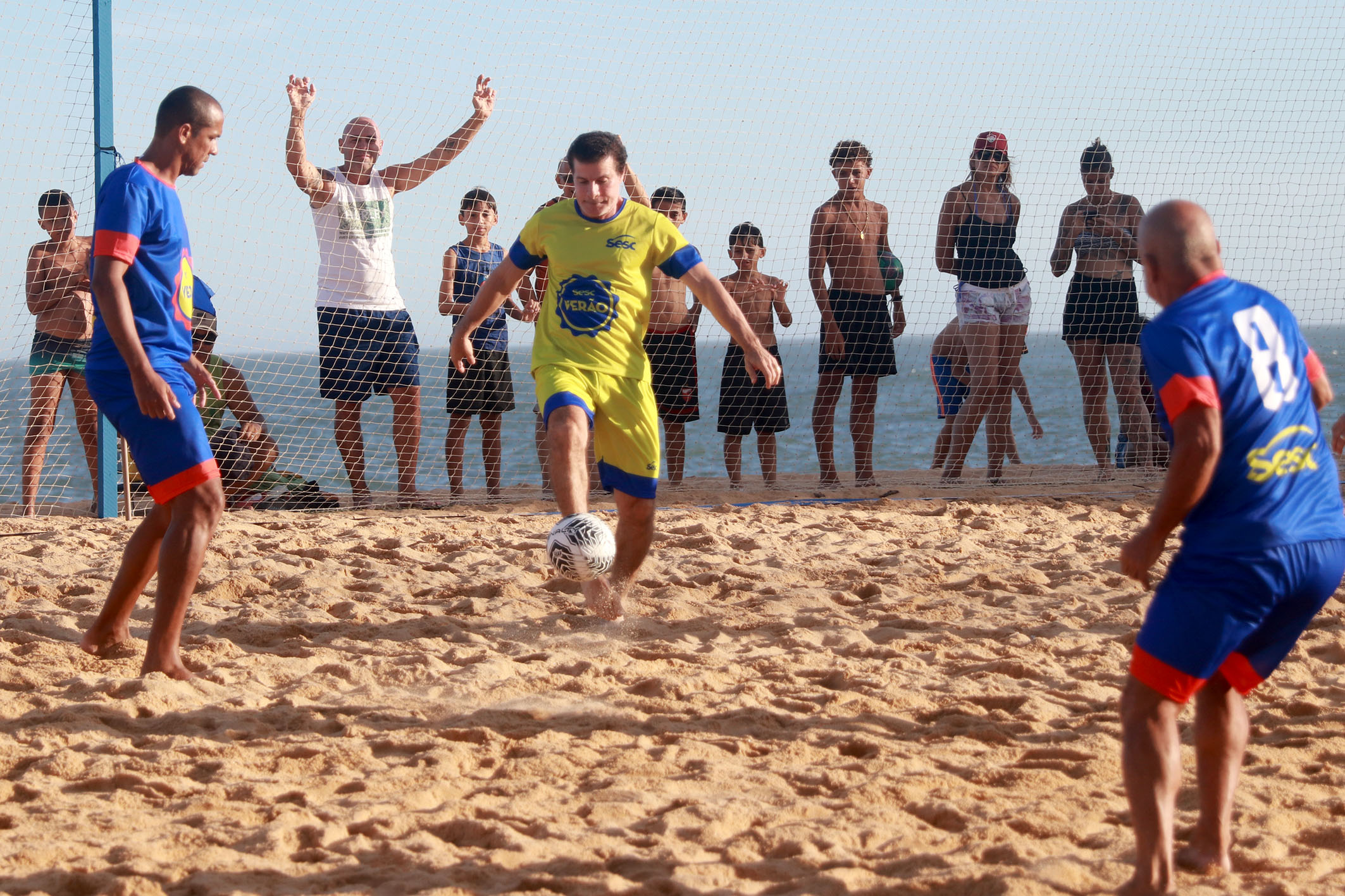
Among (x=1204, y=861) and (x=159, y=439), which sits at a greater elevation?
(x=159, y=439)

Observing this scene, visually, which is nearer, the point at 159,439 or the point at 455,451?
the point at 159,439

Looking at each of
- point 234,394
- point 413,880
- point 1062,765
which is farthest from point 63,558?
point 1062,765

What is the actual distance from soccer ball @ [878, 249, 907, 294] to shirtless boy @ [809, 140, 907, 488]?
35 mm

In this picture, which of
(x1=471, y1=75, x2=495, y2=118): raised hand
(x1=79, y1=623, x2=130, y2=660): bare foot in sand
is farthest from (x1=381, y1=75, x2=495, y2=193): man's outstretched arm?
(x1=79, y1=623, x2=130, y2=660): bare foot in sand

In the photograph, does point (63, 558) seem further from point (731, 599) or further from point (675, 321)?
point (675, 321)

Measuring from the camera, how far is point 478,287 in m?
6.94

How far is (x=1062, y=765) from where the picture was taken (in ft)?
10.00

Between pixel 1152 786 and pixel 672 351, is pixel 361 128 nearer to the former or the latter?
pixel 672 351

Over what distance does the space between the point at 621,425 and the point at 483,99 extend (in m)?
3.15

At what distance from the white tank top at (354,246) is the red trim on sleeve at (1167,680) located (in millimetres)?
5137

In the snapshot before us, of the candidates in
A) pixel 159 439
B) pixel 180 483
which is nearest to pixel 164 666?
pixel 180 483

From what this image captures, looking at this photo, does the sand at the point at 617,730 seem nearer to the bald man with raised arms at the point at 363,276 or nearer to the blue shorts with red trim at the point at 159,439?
the blue shorts with red trim at the point at 159,439

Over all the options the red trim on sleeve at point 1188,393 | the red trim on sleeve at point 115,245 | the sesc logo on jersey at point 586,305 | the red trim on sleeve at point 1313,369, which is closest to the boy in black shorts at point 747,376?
the sesc logo on jersey at point 586,305

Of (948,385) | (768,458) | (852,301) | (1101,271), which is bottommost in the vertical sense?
(768,458)
